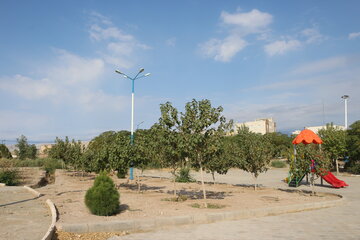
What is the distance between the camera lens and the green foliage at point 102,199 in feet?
32.3

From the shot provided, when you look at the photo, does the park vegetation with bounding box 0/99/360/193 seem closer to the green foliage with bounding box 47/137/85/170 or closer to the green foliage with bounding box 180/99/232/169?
the green foliage with bounding box 180/99/232/169

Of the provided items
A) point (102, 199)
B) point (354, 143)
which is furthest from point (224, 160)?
point (354, 143)

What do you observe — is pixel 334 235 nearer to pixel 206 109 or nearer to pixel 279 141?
pixel 206 109

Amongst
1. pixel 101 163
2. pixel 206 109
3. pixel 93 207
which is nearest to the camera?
pixel 93 207

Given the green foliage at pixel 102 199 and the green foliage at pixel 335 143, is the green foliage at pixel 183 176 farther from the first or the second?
the green foliage at pixel 335 143

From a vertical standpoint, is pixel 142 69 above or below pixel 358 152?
above

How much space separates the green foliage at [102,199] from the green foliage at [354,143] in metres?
31.1

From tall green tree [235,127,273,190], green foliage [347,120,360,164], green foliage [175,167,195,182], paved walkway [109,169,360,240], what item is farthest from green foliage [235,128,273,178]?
green foliage [347,120,360,164]

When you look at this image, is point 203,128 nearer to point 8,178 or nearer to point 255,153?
point 255,153

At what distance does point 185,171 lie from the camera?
85.5ft

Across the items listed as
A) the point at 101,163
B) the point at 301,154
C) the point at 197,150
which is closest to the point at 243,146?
the point at 301,154

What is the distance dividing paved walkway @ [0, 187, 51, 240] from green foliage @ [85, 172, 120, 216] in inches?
55.2

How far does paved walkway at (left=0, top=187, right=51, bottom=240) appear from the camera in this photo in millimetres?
7535

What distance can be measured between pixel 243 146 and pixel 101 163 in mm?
8968
